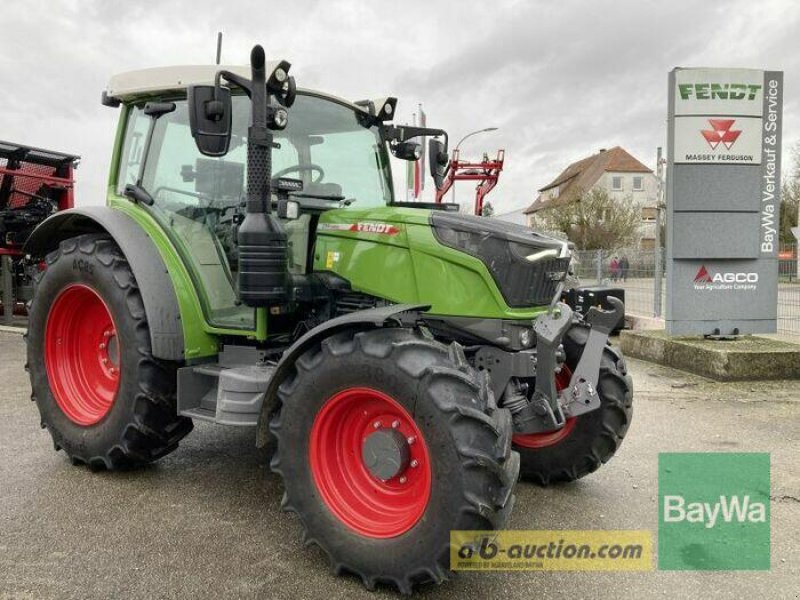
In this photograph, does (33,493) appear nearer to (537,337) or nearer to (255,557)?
(255,557)

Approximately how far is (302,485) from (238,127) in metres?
2.05

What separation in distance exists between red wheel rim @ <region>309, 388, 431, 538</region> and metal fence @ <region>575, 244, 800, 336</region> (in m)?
7.14

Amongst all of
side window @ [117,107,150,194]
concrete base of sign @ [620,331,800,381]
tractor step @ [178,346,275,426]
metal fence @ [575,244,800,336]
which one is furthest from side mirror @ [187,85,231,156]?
metal fence @ [575,244,800,336]

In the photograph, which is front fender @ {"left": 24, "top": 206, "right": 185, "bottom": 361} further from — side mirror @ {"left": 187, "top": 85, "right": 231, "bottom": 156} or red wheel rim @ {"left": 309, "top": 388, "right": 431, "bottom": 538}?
red wheel rim @ {"left": 309, "top": 388, "right": 431, "bottom": 538}

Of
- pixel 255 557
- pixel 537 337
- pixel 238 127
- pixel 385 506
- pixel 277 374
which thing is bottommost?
pixel 255 557

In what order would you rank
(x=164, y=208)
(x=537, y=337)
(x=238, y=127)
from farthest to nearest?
(x=164, y=208), (x=238, y=127), (x=537, y=337)

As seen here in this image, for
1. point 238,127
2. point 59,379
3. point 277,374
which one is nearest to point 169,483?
point 59,379

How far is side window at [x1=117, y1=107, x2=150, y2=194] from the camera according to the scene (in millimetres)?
4062

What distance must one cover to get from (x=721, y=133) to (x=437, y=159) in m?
4.89

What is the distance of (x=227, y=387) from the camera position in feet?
10.9

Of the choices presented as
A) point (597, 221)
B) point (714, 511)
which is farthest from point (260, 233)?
point (597, 221)

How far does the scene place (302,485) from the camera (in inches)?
113

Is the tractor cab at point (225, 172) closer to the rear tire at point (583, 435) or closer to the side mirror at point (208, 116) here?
the side mirror at point (208, 116)

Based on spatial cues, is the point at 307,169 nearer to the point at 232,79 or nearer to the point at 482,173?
the point at 232,79
